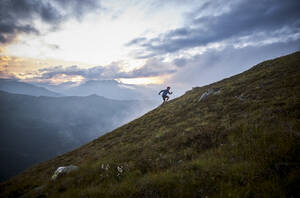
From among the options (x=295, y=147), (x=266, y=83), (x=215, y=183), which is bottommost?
(x=215, y=183)

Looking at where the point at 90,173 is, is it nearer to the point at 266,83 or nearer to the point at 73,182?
the point at 73,182

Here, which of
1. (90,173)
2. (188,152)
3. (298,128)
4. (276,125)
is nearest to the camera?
(298,128)

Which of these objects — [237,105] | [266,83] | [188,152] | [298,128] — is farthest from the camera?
[266,83]

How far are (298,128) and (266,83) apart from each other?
1053 cm

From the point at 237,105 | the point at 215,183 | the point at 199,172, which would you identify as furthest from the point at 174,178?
the point at 237,105

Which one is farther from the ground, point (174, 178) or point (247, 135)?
point (247, 135)

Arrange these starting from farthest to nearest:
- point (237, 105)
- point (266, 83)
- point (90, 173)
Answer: point (266, 83), point (237, 105), point (90, 173)

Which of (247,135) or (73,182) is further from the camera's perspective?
(73,182)

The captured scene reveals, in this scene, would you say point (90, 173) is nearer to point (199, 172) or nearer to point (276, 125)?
point (199, 172)

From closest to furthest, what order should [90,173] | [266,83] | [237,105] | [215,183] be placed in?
[215,183]
[90,173]
[237,105]
[266,83]

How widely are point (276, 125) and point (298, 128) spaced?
0.85 metres

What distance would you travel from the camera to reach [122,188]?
19.0 feet

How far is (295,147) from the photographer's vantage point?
16.3 feet

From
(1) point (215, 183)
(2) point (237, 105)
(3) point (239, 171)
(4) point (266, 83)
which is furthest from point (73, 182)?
(4) point (266, 83)
